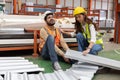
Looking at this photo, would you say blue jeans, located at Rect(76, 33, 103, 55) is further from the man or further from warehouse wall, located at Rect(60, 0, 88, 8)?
warehouse wall, located at Rect(60, 0, 88, 8)

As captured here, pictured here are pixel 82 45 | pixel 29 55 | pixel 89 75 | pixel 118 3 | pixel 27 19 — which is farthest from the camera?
pixel 118 3

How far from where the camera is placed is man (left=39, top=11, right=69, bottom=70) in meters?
3.15

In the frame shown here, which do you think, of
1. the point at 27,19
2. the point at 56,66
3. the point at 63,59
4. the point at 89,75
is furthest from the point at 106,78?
the point at 27,19

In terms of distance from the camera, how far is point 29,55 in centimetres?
413

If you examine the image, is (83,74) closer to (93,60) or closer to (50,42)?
(93,60)

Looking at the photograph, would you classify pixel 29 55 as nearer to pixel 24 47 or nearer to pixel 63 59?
pixel 24 47

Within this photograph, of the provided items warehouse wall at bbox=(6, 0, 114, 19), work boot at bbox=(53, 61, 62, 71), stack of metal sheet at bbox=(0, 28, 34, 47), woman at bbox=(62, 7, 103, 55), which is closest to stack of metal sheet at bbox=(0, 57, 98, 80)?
work boot at bbox=(53, 61, 62, 71)

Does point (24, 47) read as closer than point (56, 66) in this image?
No

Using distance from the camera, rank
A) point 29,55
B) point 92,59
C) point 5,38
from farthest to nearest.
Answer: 1. point 29,55
2. point 5,38
3. point 92,59

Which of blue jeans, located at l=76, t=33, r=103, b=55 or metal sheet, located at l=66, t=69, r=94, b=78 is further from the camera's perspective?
blue jeans, located at l=76, t=33, r=103, b=55

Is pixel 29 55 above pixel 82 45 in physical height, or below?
below

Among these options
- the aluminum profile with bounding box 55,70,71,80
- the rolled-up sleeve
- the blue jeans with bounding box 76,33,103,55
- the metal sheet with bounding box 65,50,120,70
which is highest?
the rolled-up sleeve

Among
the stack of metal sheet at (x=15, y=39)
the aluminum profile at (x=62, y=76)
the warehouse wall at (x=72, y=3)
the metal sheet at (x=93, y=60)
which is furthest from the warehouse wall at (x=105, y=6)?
the aluminum profile at (x=62, y=76)

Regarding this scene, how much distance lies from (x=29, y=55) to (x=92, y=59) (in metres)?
1.50
